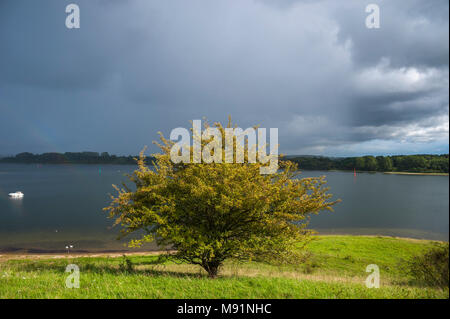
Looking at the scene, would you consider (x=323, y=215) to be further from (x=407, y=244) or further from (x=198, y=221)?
(x=198, y=221)

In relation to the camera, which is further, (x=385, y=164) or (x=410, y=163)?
(x=385, y=164)

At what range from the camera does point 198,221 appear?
964 centimetres

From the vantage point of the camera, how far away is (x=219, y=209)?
866 centimetres

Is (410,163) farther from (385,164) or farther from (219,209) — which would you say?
(219,209)

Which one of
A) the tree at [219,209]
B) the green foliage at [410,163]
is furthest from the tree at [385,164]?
the tree at [219,209]

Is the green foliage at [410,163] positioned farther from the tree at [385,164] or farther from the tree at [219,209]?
the tree at [219,209]

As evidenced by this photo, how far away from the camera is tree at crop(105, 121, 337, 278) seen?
8.70 metres

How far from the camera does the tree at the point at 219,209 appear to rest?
870cm

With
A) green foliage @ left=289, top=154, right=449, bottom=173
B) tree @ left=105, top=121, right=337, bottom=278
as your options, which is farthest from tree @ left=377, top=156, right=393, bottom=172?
tree @ left=105, top=121, right=337, bottom=278

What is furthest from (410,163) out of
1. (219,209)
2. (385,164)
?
(219,209)

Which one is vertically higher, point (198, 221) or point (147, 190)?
point (147, 190)
